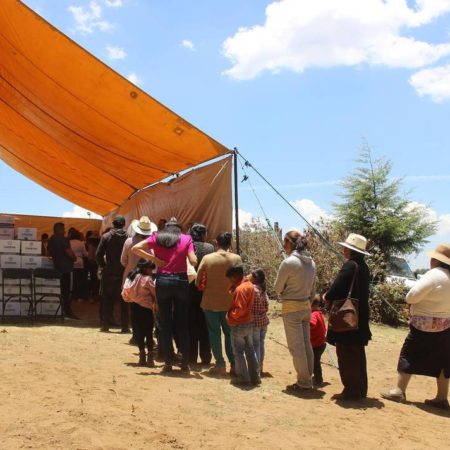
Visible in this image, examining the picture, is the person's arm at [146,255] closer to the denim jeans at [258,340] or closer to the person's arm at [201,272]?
the person's arm at [201,272]

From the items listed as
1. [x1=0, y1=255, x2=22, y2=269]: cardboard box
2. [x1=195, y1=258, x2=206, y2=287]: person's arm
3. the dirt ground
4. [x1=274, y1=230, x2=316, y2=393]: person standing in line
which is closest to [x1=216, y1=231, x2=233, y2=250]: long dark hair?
[x1=195, y1=258, x2=206, y2=287]: person's arm

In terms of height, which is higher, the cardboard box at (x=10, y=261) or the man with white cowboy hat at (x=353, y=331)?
the cardboard box at (x=10, y=261)

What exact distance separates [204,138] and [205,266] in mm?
2514

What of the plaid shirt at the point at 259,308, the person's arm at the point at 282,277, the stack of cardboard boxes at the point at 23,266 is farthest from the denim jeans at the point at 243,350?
the stack of cardboard boxes at the point at 23,266

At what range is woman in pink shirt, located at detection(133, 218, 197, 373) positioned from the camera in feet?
18.7

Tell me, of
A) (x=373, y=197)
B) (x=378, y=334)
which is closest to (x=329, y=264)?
(x=378, y=334)

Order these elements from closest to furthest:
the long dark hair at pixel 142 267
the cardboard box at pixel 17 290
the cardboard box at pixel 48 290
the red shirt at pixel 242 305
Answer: the red shirt at pixel 242 305
the long dark hair at pixel 142 267
the cardboard box at pixel 17 290
the cardboard box at pixel 48 290

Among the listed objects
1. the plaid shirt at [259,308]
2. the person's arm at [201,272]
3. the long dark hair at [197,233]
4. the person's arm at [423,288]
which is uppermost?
the long dark hair at [197,233]

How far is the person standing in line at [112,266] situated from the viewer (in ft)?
27.0

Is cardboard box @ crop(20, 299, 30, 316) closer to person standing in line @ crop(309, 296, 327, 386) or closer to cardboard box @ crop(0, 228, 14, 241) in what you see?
cardboard box @ crop(0, 228, 14, 241)

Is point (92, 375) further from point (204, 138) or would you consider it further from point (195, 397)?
point (204, 138)

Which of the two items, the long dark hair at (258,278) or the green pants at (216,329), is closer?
the long dark hair at (258,278)

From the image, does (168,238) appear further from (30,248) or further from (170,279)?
(30,248)

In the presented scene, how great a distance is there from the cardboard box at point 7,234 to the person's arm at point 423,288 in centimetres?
658
